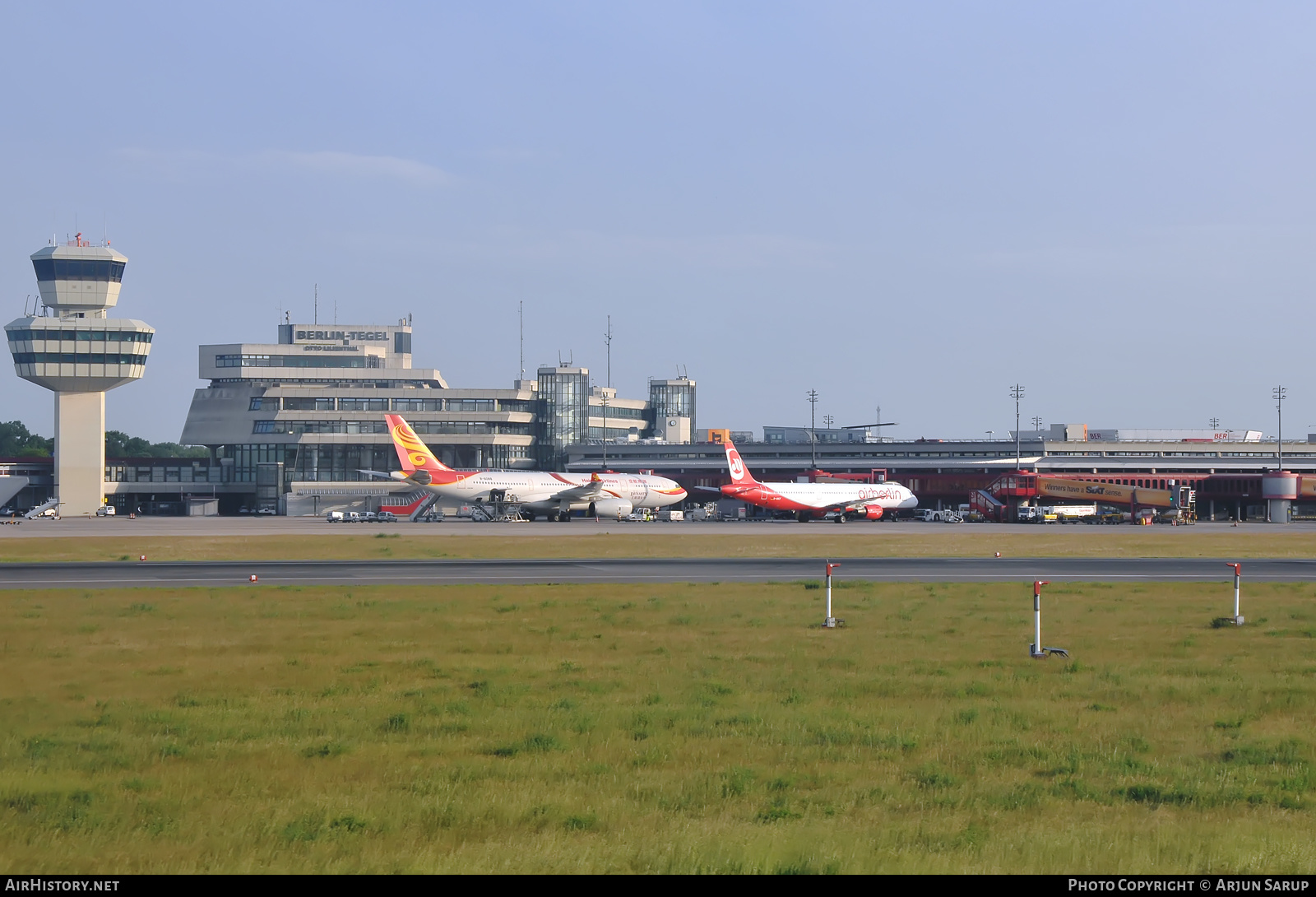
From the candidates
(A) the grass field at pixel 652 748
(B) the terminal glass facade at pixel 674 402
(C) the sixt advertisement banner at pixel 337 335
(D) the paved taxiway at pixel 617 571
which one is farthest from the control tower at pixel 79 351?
(A) the grass field at pixel 652 748

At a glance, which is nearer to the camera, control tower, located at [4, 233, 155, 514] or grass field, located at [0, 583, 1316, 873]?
grass field, located at [0, 583, 1316, 873]

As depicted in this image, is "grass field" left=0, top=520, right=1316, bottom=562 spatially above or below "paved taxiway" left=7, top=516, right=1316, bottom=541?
above

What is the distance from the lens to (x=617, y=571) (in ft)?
150

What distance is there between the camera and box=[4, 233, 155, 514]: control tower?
13400 centimetres

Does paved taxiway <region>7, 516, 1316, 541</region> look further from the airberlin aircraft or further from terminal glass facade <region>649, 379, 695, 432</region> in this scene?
terminal glass facade <region>649, 379, 695, 432</region>

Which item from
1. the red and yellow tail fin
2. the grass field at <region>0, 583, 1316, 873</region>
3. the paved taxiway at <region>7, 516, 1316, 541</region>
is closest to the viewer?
the grass field at <region>0, 583, 1316, 873</region>

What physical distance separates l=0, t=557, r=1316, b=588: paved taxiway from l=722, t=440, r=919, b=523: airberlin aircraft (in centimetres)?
5830

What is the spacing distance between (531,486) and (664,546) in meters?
46.8

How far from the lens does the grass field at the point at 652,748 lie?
33.3 ft

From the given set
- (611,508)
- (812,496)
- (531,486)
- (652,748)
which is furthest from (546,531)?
(652,748)

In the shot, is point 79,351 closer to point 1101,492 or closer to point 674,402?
point 674,402

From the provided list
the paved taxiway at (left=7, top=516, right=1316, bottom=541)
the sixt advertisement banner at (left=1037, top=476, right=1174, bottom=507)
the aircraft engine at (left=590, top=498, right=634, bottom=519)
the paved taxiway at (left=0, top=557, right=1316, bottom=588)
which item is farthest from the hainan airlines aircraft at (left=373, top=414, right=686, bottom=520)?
the paved taxiway at (left=0, top=557, right=1316, bottom=588)

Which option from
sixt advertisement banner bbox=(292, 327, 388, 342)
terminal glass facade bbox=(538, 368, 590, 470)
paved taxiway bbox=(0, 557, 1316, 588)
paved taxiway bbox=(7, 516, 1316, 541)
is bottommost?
paved taxiway bbox=(7, 516, 1316, 541)
